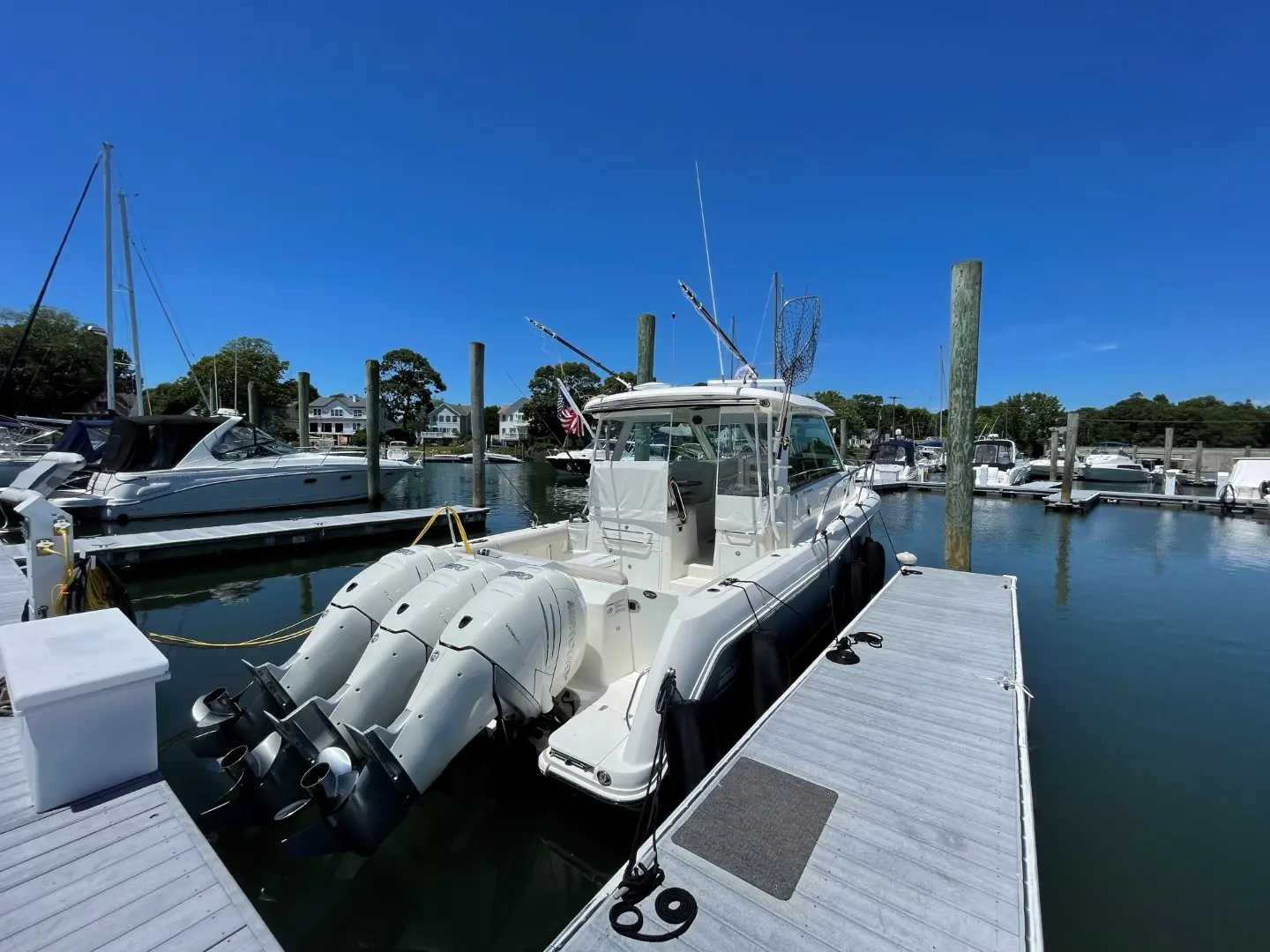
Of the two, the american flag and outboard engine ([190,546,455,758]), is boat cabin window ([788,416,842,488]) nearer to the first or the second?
the american flag

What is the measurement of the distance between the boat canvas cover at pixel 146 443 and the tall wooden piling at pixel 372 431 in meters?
4.48

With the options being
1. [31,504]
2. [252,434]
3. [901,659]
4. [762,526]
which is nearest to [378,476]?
[252,434]

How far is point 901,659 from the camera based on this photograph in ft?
15.2

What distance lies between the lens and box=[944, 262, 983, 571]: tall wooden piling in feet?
25.4

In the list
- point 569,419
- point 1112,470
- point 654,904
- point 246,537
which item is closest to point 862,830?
point 654,904

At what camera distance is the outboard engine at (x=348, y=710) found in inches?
119

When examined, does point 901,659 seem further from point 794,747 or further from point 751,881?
point 751,881

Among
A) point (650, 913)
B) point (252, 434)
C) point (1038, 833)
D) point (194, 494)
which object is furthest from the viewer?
point (252, 434)

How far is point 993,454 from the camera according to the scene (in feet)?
90.8

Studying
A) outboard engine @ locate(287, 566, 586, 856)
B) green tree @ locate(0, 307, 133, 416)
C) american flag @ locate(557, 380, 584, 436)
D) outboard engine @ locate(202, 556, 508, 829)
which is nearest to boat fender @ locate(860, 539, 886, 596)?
american flag @ locate(557, 380, 584, 436)

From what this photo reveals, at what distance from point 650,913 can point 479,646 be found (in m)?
1.57

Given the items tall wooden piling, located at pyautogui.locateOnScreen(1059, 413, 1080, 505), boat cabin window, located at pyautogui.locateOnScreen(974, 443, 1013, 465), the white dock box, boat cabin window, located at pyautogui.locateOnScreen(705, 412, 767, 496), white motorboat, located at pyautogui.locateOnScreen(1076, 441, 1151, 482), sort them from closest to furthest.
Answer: the white dock box < boat cabin window, located at pyautogui.locateOnScreen(705, 412, 767, 496) < tall wooden piling, located at pyautogui.locateOnScreen(1059, 413, 1080, 505) < boat cabin window, located at pyautogui.locateOnScreen(974, 443, 1013, 465) < white motorboat, located at pyautogui.locateOnScreen(1076, 441, 1151, 482)

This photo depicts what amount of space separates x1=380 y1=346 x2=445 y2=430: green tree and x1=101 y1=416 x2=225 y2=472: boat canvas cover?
4942 centimetres

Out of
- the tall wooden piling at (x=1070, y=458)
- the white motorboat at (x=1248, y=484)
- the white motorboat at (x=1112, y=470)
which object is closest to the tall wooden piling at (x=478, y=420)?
the tall wooden piling at (x=1070, y=458)
